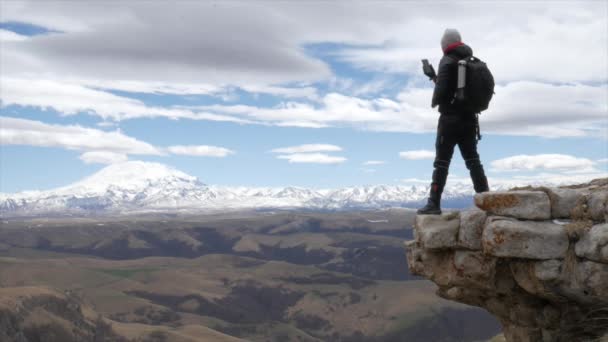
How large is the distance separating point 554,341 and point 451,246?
287 cm

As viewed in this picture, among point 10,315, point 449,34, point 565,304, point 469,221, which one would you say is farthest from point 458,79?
point 10,315

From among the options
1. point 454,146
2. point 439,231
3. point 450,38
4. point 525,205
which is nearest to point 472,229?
point 439,231

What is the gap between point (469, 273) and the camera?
42.9 feet

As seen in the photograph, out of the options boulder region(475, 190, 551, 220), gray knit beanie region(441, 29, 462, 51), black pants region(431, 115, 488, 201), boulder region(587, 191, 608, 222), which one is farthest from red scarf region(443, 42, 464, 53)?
boulder region(587, 191, 608, 222)

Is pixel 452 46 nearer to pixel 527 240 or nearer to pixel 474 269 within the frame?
pixel 527 240

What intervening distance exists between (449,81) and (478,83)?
69 centimetres

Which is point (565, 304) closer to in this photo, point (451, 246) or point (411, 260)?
point (451, 246)

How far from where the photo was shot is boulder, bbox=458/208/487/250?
12.9 meters

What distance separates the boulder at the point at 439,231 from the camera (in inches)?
526

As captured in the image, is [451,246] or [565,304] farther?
[451,246]

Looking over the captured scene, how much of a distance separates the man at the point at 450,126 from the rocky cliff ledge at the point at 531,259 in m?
A: 1.59

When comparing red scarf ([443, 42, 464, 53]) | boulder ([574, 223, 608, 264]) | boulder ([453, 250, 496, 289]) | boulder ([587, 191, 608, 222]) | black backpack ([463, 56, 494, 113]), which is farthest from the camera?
red scarf ([443, 42, 464, 53])

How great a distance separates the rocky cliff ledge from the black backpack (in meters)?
2.71

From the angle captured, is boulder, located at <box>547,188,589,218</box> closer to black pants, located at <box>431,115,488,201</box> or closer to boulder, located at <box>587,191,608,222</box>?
boulder, located at <box>587,191,608,222</box>
